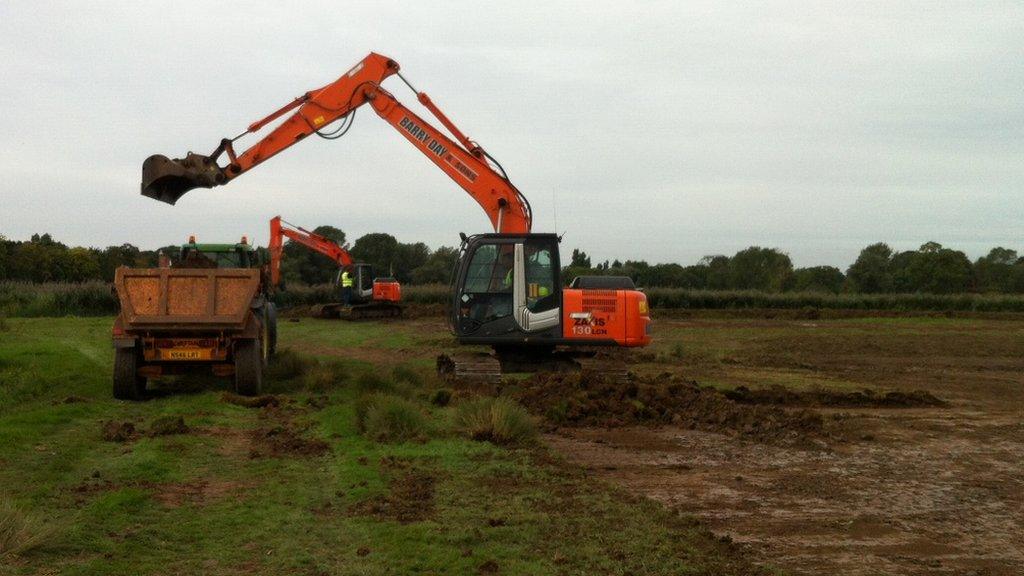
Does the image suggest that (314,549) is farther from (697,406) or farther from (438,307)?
(438,307)

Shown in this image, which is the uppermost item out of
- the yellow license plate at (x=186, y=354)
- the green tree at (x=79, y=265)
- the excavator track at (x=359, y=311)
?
the green tree at (x=79, y=265)

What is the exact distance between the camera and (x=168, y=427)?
38.0ft

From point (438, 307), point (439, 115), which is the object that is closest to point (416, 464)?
point (439, 115)

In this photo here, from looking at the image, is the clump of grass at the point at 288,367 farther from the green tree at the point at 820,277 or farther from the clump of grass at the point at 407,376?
the green tree at the point at 820,277

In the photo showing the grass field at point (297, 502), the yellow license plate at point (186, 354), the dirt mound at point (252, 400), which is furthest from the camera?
the yellow license plate at point (186, 354)

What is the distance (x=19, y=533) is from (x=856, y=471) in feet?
25.0

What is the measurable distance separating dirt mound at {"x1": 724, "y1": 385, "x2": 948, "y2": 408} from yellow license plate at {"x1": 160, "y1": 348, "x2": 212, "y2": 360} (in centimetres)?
791

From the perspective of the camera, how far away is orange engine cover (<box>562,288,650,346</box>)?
16297mm

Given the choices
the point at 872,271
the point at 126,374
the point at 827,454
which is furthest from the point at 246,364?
the point at 872,271

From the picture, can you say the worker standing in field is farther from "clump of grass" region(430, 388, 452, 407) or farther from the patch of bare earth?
the patch of bare earth

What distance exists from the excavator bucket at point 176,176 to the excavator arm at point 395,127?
6.3 inches

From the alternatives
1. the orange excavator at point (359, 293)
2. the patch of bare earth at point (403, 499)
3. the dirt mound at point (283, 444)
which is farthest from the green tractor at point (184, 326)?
the orange excavator at point (359, 293)

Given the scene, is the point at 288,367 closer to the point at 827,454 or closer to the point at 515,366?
the point at 515,366

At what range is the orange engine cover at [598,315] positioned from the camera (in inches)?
642
